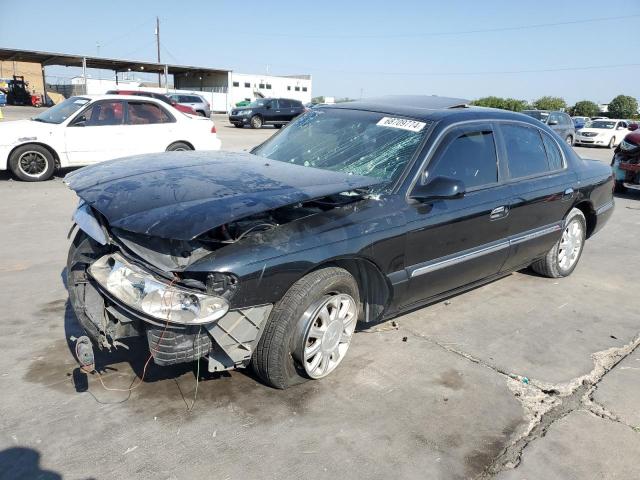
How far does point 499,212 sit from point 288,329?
2.13 meters

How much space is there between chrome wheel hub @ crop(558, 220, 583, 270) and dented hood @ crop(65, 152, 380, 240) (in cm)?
304

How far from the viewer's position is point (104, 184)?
3.08 m

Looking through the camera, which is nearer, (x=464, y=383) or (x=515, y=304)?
(x=464, y=383)

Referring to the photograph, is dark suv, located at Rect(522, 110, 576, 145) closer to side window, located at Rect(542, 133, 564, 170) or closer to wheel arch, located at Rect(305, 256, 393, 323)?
side window, located at Rect(542, 133, 564, 170)

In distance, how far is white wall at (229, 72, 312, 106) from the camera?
2234 inches

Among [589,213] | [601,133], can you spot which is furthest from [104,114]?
[601,133]

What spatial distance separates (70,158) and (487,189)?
8.19m

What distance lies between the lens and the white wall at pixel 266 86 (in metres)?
56.8

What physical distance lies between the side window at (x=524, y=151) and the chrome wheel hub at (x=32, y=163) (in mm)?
8343

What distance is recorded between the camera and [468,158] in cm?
390

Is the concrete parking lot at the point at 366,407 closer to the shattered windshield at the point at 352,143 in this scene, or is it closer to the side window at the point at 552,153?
the shattered windshield at the point at 352,143

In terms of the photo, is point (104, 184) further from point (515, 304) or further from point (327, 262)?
point (515, 304)

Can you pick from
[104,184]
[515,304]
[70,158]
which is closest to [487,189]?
[515,304]

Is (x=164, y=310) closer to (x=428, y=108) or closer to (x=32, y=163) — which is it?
(x=428, y=108)
